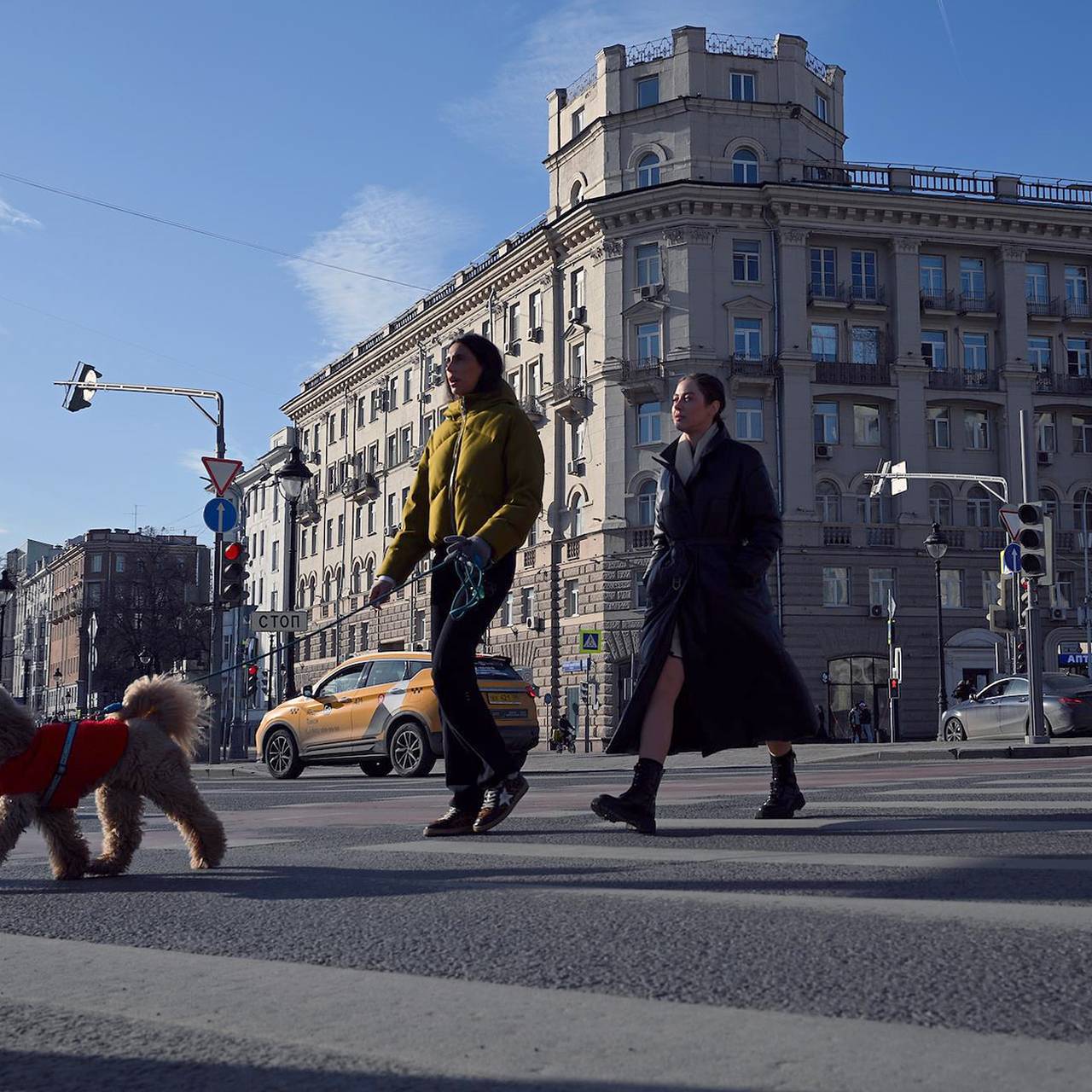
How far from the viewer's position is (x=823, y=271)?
167ft

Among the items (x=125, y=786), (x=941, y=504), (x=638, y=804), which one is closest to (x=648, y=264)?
(x=941, y=504)

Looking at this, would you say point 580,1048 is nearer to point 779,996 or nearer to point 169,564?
point 779,996

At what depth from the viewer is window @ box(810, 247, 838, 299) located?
50.6 m

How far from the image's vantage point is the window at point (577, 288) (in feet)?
174

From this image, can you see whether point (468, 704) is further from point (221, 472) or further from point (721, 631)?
point (221, 472)

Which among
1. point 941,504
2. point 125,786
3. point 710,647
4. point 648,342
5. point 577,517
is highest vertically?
point 648,342

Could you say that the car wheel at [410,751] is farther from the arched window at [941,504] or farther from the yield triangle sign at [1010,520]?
the arched window at [941,504]

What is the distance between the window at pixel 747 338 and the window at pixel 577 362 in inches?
232

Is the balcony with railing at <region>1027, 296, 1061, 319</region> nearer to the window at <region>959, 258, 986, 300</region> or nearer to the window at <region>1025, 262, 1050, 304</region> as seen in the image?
the window at <region>1025, 262, 1050, 304</region>

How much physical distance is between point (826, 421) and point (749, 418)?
2.72 m

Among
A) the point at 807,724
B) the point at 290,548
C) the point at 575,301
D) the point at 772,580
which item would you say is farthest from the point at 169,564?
the point at 807,724

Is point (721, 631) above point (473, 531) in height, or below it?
below

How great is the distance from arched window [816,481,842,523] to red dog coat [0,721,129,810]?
150 feet

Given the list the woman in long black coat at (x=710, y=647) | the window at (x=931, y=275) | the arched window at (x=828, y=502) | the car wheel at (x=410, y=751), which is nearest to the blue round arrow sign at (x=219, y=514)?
the car wheel at (x=410, y=751)
